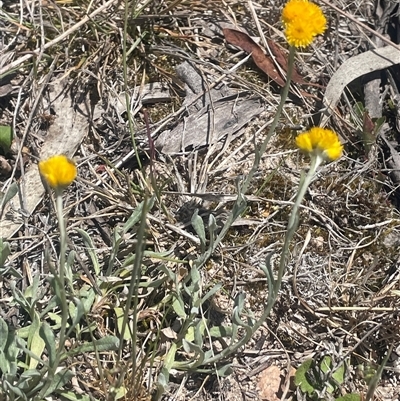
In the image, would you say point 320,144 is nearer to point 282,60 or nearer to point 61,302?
point 61,302

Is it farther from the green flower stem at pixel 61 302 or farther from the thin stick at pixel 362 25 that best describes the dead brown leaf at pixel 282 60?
the green flower stem at pixel 61 302

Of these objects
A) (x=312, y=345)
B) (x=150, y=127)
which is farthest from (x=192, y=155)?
(x=312, y=345)

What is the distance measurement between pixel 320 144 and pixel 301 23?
0.35m

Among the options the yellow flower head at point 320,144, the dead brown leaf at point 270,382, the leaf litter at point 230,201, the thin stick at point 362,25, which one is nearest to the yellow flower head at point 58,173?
the yellow flower head at point 320,144

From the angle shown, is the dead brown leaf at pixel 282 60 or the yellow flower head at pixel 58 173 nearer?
the yellow flower head at pixel 58 173

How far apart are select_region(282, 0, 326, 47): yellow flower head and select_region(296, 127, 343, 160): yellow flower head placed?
0.25 m

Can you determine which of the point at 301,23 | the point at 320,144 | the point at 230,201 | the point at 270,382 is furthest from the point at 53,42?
A: the point at 270,382

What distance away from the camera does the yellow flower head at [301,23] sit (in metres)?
1.55

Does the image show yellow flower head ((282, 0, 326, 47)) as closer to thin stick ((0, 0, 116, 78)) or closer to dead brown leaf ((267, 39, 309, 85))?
dead brown leaf ((267, 39, 309, 85))

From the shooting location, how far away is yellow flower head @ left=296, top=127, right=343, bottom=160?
1.45 metres

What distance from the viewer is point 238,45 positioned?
2.68m

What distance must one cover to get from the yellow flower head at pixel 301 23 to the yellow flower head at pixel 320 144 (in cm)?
→ 25

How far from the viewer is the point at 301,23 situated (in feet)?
5.13

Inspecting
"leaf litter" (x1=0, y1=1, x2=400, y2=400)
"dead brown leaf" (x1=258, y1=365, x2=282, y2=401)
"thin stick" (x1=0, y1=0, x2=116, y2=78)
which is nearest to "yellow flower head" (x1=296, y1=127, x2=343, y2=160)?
"leaf litter" (x1=0, y1=1, x2=400, y2=400)
